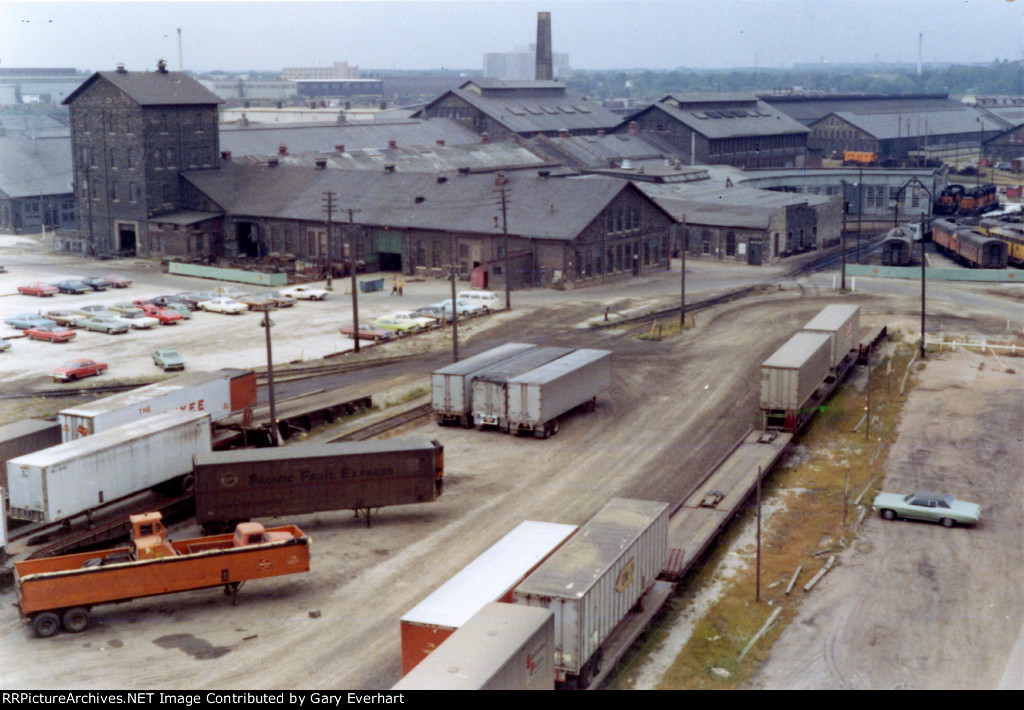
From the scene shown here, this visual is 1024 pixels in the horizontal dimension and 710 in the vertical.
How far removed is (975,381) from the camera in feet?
186

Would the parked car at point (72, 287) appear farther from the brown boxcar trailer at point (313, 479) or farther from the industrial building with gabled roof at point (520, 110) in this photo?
the industrial building with gabled roof at point (520, 110)

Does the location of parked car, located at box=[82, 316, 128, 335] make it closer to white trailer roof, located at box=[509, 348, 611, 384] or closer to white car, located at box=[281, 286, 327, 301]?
white car, located at box=[281, 286, 327, 301]

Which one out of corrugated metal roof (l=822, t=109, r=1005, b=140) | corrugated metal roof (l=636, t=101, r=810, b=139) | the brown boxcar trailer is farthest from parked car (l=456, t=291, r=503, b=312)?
corrugated metal roof (l=822, t=109, r=1005, b=140)

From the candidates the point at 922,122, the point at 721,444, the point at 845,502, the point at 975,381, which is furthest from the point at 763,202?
the point at 922,122

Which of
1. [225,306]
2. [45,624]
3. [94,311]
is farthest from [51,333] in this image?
[45,624]

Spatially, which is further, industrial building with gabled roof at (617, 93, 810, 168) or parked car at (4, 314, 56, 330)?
industrial building with gabled roof at (617, 93, 810, 168)

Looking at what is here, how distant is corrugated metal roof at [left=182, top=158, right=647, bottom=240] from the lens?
285 ft

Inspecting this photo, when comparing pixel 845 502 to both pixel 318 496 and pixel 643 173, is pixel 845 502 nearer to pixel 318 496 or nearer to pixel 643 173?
pixel 318 496

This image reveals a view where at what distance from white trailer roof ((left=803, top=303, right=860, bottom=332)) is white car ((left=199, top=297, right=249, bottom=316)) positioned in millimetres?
36560

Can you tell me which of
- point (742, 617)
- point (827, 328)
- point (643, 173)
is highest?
point (643, 173)

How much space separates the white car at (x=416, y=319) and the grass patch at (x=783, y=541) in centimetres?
2596

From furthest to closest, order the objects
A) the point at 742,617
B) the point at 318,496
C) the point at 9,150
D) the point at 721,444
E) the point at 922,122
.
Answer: the point at 922,122, the point at 9,150, the point at 721,444, the point at 318,496, the point at 742,617

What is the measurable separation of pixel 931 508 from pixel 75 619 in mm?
26062

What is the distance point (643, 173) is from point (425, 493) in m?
86.1
